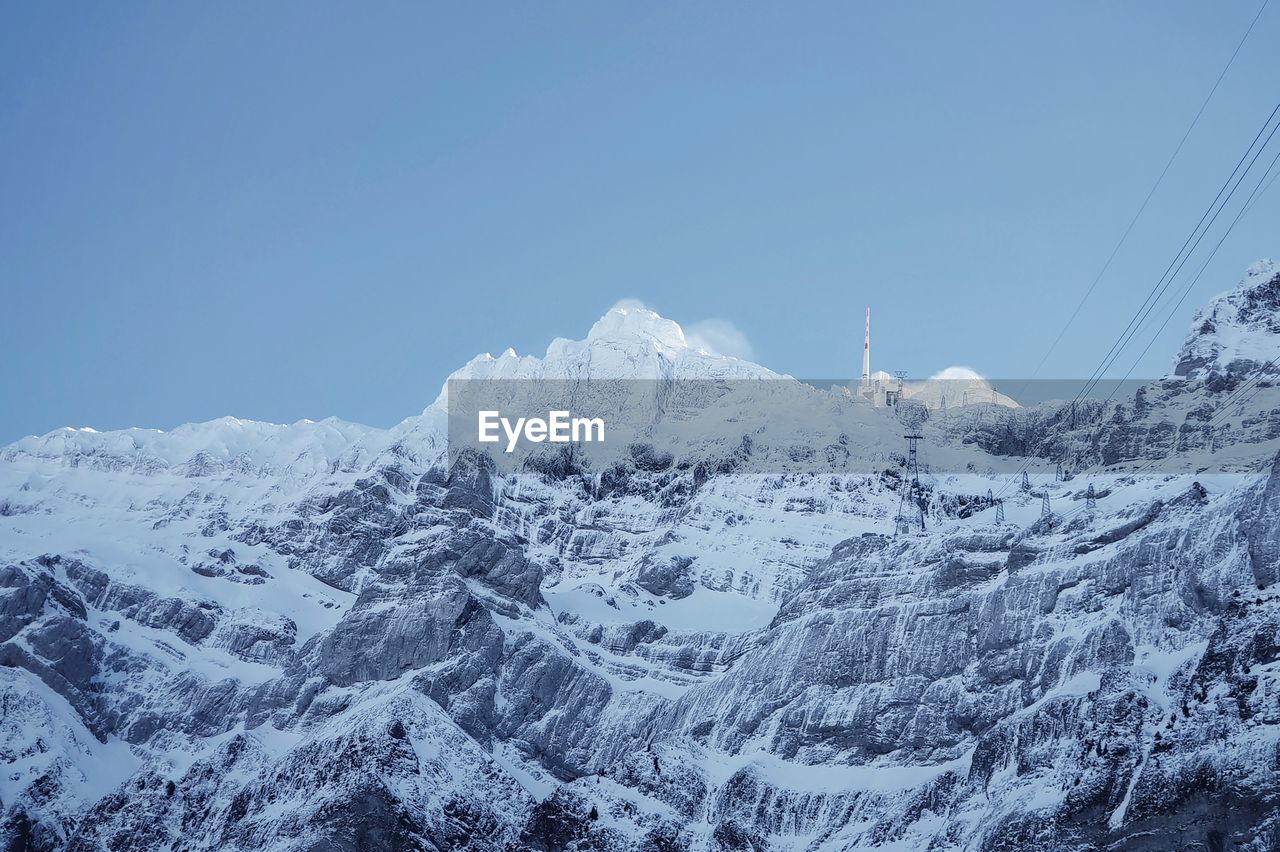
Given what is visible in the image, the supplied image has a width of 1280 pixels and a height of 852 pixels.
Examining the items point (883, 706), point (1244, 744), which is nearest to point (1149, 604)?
point (883, 706)

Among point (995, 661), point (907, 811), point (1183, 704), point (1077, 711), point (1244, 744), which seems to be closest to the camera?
point (1244, 744)

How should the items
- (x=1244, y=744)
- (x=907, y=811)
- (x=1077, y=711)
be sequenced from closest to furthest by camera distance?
(x=1244, y=744) → (x=1077, y=711) → (x=907, y=811)

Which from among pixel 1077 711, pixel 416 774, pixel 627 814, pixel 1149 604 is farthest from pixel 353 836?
pixel 1149 604

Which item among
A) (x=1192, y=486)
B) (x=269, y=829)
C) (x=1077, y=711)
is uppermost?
(x=1192, y=486)

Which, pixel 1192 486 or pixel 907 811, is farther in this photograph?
pixel 1192 486

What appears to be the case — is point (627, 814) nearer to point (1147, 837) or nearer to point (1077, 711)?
point (1077, 711)

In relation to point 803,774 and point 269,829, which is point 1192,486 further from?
point 269,829

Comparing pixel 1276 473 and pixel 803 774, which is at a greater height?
pixel 1276 473

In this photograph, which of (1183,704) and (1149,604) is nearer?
(1183,704)

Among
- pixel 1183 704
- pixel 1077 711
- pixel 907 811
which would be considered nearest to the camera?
pixel 1183 704
